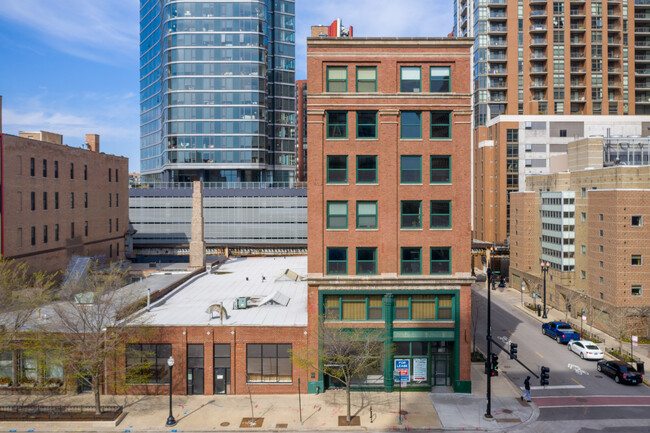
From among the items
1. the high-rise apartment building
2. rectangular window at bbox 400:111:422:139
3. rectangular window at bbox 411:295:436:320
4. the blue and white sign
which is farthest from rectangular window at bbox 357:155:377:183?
the high-rise apartment building

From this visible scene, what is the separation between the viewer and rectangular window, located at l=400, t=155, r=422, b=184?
3083 cm

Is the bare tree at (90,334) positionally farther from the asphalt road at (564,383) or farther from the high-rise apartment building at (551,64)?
the high-rise apartment building at (551,64)

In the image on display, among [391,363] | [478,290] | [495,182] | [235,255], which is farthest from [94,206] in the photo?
[495,182]

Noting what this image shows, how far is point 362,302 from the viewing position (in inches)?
1203

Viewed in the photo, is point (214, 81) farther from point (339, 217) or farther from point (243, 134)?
point (339, 217)

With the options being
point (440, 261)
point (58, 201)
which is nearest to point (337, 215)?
Result: point (440, 261)

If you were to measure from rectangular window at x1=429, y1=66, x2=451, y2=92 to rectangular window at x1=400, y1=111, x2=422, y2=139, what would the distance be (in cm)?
191

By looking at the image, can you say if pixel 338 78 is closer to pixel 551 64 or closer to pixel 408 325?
pixel 408 325

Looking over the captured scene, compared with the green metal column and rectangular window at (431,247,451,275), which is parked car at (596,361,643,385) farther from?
the green metal column

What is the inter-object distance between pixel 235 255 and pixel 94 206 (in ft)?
74.0

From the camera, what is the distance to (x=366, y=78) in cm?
3069

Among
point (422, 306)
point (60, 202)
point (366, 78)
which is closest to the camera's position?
point (422, 306)

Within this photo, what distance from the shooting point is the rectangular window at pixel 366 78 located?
1206 inches

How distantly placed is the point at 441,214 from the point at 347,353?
10410 mm
